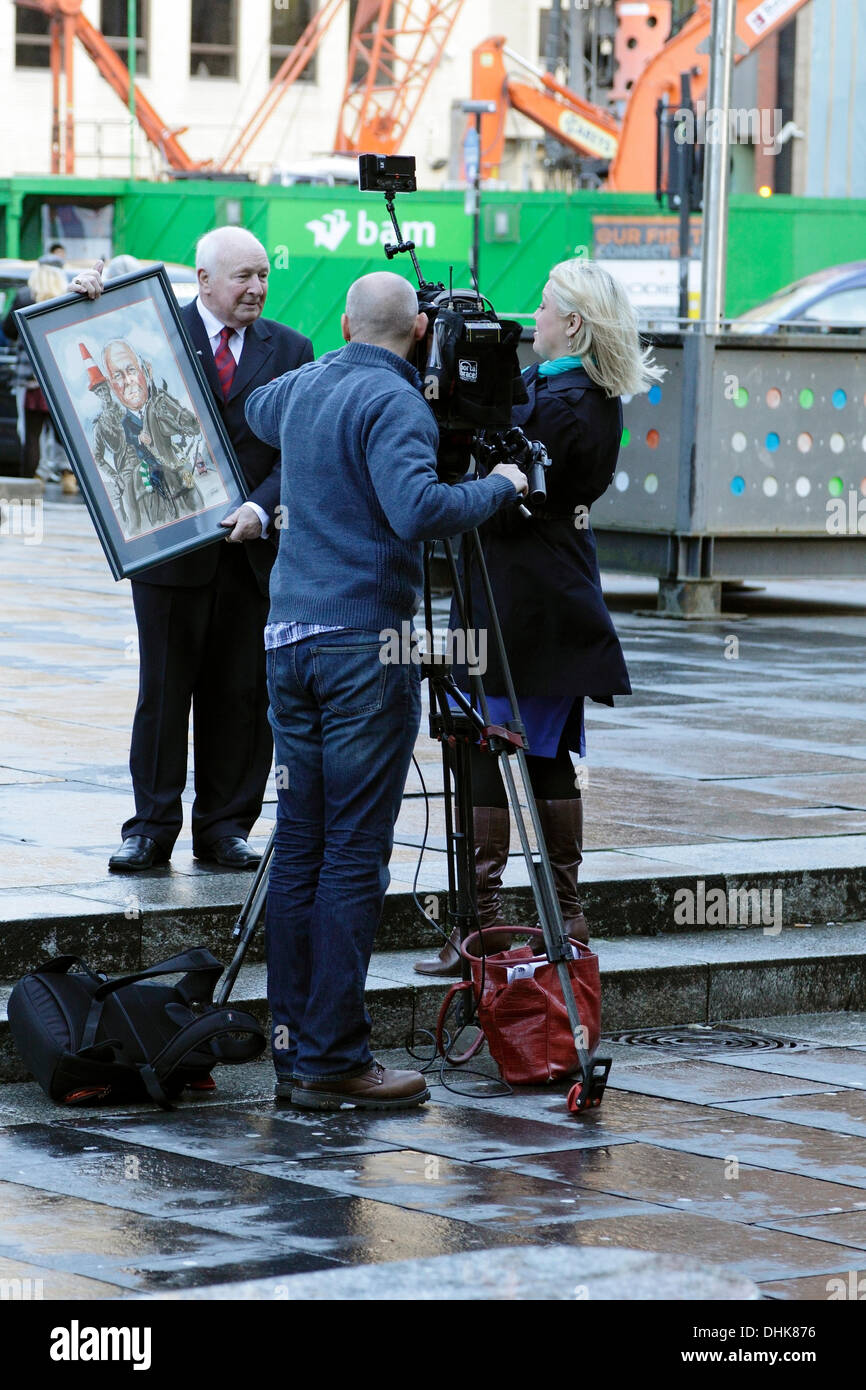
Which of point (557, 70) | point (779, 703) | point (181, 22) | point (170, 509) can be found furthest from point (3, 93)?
point (170, 509)

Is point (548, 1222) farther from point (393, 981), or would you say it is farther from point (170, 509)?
Answer: point (170, 509)

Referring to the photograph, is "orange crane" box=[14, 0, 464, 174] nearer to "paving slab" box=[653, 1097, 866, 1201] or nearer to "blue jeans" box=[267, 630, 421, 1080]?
"blue jeans" box=[267, 630, 421, 1080]

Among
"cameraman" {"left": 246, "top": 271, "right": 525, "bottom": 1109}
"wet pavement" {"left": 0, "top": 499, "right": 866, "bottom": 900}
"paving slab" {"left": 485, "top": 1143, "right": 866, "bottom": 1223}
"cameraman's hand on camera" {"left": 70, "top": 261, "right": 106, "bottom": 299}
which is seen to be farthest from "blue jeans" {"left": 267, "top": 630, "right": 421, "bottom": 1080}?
"cameraman's hand on camera" {"left": 70, "top": 261, "right": 106, "bottom": 299}

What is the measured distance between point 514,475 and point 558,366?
0.88 metres

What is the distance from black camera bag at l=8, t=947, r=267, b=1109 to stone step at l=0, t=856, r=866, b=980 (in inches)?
13.8

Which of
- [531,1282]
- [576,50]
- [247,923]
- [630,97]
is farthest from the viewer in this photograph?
[576,50]

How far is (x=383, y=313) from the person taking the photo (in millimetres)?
5402

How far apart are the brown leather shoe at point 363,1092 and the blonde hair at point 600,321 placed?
6.13 ft

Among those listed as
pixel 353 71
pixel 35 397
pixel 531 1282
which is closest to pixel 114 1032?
Result: pixel 531 1282

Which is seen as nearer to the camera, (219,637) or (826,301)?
(219,637)

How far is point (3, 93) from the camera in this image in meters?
49.2

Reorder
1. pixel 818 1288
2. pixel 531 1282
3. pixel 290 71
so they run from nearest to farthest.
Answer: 1. pixel 531 1282
2. pixel 818 1288
3. pixel 290 71

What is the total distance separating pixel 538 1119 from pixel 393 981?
34.2 inches

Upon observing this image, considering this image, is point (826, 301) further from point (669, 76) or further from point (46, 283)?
point (669, 76)
